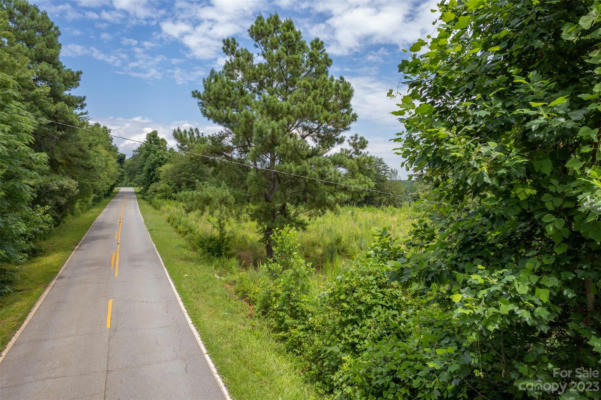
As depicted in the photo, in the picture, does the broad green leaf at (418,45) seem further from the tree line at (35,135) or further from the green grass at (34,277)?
the tree line at (35,135)

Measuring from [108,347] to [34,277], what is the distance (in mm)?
8404

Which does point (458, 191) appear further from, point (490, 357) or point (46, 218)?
point (46, 218)

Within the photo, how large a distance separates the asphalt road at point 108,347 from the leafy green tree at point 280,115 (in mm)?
6654

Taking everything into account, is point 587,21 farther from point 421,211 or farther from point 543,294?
point 421,211

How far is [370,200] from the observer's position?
A: 5022 cm

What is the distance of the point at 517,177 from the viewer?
2.60 meters

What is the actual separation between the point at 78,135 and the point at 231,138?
12.2 metres

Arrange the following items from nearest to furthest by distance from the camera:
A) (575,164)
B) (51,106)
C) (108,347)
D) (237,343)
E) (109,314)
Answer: (575,164) < (108,347) < (237,343) < (109,314) < (51,106)

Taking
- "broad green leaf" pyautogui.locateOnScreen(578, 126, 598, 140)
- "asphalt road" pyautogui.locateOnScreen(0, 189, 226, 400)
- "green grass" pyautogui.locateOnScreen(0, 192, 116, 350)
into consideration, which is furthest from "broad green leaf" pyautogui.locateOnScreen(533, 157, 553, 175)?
"green grass" pyautogui.locateOnScreen(0, 192, 116, 350)

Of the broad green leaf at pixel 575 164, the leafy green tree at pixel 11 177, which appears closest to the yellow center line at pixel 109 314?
the leafy green tree at pixel 11 177

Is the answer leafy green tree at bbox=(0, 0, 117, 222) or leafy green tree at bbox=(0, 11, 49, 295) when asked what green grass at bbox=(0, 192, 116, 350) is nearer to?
leafy green tree at bbox=(0, 11, 49, 295)

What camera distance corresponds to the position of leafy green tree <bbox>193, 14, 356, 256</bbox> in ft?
45.9

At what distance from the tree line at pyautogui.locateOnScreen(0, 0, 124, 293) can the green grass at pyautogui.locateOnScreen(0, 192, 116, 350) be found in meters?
0.63

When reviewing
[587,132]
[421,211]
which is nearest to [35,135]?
[421,211]
